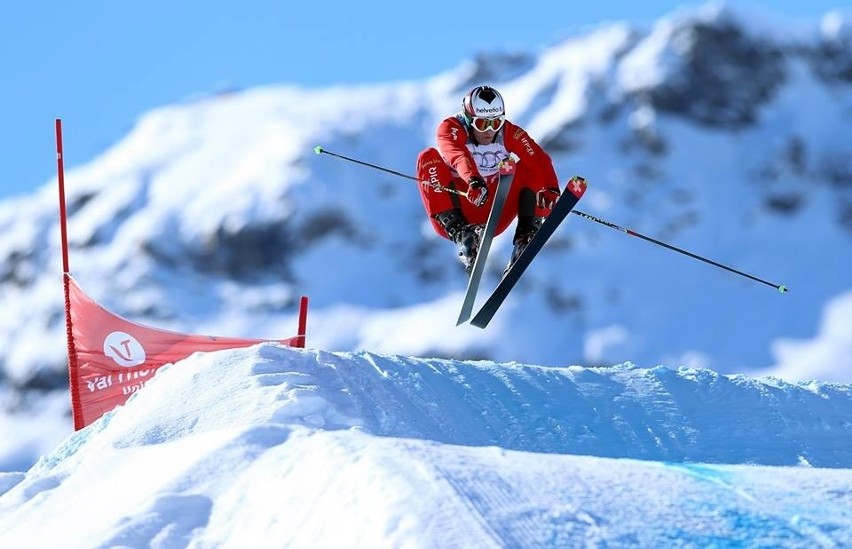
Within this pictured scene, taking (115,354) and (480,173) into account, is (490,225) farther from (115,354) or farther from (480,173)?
(115,354)

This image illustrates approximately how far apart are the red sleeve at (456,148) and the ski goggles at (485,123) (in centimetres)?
11

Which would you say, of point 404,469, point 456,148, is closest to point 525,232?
point 456,148

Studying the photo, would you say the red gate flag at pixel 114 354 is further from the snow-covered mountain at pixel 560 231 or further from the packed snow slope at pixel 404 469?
the snow-covered mountain at pixel 560 231

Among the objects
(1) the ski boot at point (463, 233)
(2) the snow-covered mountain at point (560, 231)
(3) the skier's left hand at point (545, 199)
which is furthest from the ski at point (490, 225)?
(2) the snow-covered mountain at point (560, 231)

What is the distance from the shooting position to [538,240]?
9820 millimetres

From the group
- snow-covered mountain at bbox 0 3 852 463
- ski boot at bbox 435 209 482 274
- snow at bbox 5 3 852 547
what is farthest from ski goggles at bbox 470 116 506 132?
snow-covered mountain at bbox 0 3 852 463

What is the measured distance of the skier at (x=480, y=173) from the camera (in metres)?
9.84

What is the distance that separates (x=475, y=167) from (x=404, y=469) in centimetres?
506

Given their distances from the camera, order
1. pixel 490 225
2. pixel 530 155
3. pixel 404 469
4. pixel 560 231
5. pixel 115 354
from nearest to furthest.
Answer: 1. pixel 404 469
2. pixel 490 225
3. pixel 530 155
4. pixel 115 354
5. pixel 560 231

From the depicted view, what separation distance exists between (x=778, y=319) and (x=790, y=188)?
15464 mm

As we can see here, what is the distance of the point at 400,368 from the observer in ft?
26.7

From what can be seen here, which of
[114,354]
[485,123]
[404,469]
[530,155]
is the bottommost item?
[114,354]

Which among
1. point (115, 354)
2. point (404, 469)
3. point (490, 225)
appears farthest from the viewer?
point (115, 354)

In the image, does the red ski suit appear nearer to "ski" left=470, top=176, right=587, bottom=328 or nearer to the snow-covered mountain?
"ski" left=470, top=176, right=587, bottom=328
